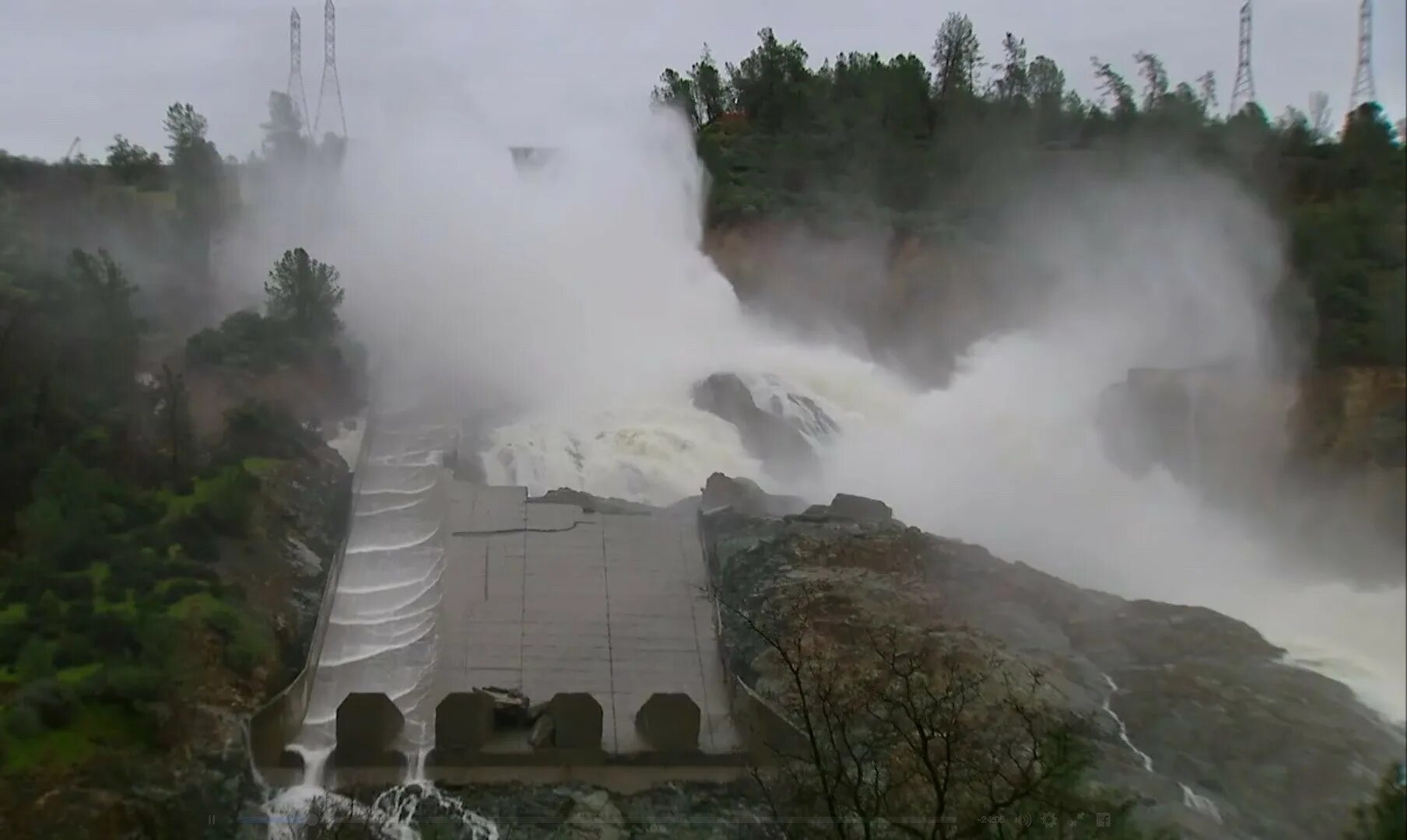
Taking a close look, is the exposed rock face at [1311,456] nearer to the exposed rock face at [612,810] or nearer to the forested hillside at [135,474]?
the exposed rock face at [612,810]

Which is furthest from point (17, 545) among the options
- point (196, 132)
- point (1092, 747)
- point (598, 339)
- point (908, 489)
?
point (598, 339)

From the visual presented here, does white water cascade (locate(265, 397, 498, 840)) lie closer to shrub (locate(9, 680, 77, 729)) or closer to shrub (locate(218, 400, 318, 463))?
shrub (locate(218, 400, 318, 463))

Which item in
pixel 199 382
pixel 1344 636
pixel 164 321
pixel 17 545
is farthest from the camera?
pixel 164 321

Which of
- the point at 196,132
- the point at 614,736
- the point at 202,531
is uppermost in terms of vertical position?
the point at 196,132

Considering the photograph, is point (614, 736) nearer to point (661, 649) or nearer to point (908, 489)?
point (661, 649)

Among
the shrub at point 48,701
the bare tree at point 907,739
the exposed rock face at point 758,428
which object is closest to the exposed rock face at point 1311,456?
the bare tree at point 907,739

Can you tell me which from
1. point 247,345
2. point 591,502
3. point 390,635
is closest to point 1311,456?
point 390,635

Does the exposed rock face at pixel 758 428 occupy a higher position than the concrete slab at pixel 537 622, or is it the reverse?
the exposed rock face at pixel 758 428

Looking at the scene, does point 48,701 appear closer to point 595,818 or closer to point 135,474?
point 135,474
